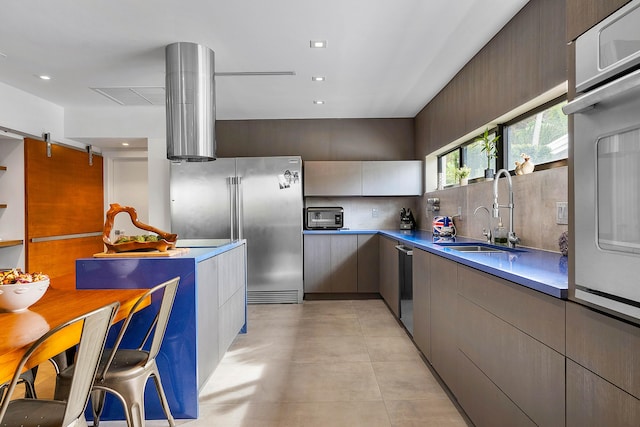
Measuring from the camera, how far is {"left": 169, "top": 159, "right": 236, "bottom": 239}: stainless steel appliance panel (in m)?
4.91

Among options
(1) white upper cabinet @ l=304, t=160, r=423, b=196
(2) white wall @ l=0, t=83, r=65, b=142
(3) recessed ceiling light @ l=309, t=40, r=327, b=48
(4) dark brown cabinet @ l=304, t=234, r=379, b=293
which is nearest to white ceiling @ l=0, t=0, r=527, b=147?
(3) recessed ceiling light @ l=309, t=40, r=327, b=48

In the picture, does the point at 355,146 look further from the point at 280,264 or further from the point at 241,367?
the point at 241,367

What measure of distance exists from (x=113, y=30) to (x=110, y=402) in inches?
97.8

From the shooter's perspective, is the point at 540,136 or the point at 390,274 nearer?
the point at 540,136

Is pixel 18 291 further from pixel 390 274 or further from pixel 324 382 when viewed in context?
pixel 390 274

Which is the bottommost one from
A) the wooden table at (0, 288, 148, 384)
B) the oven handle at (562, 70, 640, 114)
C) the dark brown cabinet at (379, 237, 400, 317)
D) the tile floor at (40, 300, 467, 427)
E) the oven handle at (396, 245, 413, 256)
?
the tile floor at (40, 300, 467, 427)

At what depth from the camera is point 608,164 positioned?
1003 mm

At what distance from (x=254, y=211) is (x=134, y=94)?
6.22 feet

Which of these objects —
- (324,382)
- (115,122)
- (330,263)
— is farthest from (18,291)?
(115,122)

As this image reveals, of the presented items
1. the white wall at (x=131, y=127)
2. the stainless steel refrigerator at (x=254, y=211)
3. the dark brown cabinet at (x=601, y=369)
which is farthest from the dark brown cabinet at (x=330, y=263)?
the dark brown cabinet at (x=601, y=369)

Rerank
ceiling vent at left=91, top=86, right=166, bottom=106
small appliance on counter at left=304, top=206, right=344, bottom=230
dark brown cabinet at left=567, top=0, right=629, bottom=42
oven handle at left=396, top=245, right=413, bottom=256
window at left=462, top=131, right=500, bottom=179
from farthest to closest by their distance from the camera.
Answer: small appliance on counter at left=304, top=206, right=344, bottom=230 → ceiling vent at left=91, top=86, right=166, bottom=106 → window at left=462, top=131, right=500, bottom=179 → oven handle at left=396, top=245, right=413, bottom=256 → dark brown cabinet at left=567, top=0, right=629, bottom=42

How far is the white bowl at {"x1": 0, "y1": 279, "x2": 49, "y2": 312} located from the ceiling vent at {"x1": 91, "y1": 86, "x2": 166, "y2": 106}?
3236 mm

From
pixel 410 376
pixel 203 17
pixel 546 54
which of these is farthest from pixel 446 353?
pixel 203 17

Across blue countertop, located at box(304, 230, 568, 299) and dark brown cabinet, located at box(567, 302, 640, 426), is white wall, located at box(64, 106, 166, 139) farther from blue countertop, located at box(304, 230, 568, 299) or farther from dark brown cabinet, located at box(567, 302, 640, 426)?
dark brown cabinet, located at box(567, 302, 640, 426)
